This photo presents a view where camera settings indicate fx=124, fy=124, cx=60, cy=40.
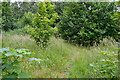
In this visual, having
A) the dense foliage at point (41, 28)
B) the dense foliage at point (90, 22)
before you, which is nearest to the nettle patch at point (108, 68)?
the dense foliage at point (41, 28)

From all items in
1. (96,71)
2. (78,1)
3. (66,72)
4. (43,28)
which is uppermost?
(78,1)

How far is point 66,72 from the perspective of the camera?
2.32 metres

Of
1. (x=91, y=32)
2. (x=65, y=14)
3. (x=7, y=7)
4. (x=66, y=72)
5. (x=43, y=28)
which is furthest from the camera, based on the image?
(x=7, y=7)

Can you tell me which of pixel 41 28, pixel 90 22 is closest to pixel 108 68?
pixel 41 28

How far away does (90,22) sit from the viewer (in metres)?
4.81

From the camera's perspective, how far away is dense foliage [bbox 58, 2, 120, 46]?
15.7 ft

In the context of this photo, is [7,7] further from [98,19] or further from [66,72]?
[66,72]

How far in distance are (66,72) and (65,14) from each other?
3546mm

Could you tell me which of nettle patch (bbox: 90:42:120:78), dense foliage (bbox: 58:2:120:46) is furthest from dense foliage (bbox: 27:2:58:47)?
nettle patch (bbox: 90:42:120:78)

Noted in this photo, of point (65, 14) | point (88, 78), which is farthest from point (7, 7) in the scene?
point (88, 78)

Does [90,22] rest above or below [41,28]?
above

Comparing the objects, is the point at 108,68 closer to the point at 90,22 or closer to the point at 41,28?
the point at 41,28

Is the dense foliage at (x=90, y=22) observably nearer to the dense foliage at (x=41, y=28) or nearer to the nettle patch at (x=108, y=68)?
the dense foliage at (x=41, y=28)

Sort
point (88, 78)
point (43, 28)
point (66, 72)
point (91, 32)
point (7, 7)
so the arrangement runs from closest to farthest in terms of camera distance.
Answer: point (88, 78) < point (66, 72) < point (43, 28) < point (91, 32) < point (7, 7)
